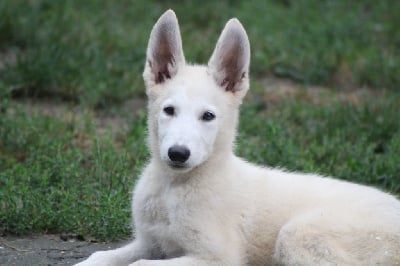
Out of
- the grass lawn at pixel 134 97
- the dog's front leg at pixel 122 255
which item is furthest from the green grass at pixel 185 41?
the dog's front leg at pixel 122 255

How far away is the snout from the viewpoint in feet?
18.3

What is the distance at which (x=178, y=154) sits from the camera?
18.3 ft

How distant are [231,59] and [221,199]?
1.00m

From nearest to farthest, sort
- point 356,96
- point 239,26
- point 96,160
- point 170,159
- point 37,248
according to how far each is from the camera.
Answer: point 170,159 < point 239,26 < point 37,248 < point 96,160 < point 356,96

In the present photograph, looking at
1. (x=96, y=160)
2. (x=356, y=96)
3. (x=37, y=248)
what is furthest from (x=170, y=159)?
(x=356, y=96)

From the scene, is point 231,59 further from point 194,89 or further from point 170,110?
point 170,110

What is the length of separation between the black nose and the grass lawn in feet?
4.96

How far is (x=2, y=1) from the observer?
11273 millimetres

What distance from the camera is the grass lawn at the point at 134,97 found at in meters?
7.43

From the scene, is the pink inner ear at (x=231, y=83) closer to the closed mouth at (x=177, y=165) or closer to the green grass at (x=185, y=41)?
the closed mouth at (x=177, y=165)

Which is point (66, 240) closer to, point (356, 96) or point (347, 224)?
point (347, 224)

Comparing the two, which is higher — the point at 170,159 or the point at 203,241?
the point at 170,159

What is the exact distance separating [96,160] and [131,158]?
0.48m

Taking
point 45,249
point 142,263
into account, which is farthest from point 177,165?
point 45,249
